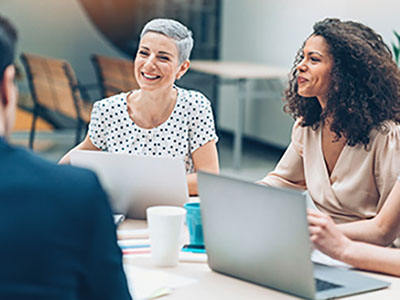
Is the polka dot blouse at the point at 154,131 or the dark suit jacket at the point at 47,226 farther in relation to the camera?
the polka dot blouse at the point at 154,131

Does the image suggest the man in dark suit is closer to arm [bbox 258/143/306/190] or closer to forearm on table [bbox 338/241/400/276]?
forearm on table [bbox 338/241/400/276]

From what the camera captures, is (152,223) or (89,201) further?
(152,223)

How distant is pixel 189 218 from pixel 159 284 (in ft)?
0.84

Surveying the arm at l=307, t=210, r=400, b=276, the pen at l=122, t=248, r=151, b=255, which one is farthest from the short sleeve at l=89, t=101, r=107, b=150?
the arm at l=307, t=210, r=400, b=276

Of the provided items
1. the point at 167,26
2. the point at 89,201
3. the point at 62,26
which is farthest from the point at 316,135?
the point at 62,26

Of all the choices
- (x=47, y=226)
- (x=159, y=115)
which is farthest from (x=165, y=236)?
(x=159, y=115)

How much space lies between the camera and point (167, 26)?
7.94ft

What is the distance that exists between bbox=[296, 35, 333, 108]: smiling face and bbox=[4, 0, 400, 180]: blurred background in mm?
Answer: 4140

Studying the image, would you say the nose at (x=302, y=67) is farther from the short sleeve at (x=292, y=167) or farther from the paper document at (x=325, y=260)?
the paper document at (x=325, y=260)

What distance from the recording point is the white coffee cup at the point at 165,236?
4.93 ft

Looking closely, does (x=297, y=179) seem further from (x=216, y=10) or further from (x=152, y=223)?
(x=216, y=10)

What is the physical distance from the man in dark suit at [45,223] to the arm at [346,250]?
0.70 meters

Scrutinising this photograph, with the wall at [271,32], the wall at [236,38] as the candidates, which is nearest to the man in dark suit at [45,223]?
the wall at [271,32]

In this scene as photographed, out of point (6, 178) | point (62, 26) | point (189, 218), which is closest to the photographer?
point (6, 178)
